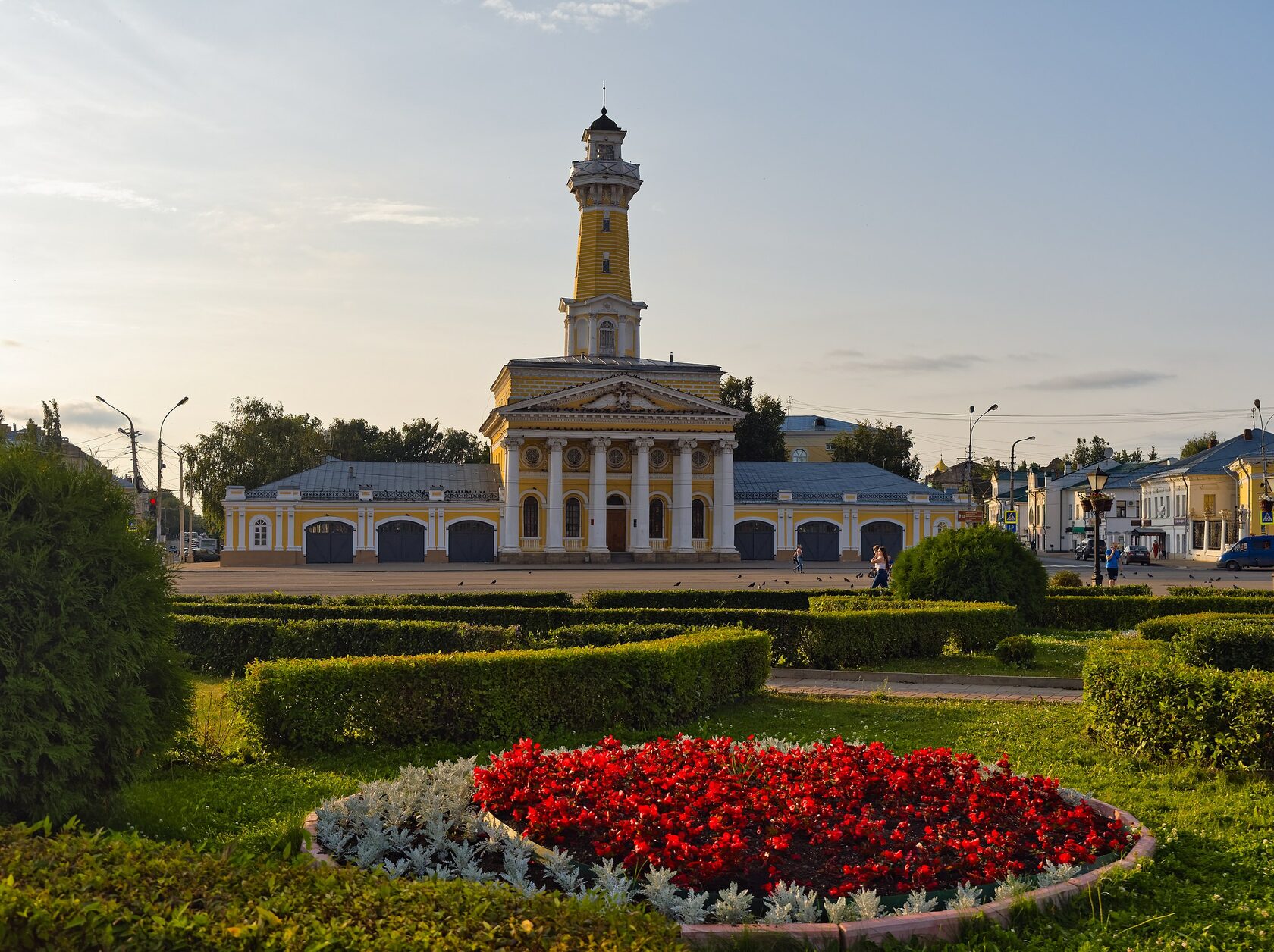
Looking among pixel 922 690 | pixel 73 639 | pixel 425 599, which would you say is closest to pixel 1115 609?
pixel 922 690

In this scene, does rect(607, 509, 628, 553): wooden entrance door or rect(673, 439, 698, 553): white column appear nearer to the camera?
rect(673, 439, 698, 553): white column

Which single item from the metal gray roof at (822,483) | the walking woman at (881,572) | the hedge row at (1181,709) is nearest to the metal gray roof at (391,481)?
the metal gray roof at (822,483)

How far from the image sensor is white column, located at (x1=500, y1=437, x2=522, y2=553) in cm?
6188

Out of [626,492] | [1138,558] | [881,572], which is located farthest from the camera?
[626,492]

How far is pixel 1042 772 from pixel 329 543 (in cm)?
5557

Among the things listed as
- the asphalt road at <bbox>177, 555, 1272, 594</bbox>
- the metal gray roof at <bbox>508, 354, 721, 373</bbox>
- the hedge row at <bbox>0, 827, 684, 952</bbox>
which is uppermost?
the metal gray roof at <bbox>508, 354, 721, 373</bbox>

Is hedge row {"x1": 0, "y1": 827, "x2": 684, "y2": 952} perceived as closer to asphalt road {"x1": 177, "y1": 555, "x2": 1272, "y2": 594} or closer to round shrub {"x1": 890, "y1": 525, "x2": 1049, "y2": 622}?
round shrub {"x1": 890, "y1": 525, "x2": 1049, "y2": 622}

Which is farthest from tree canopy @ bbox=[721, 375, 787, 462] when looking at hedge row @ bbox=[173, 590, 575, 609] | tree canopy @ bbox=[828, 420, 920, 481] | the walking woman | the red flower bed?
the red flower bed

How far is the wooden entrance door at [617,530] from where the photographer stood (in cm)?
6462

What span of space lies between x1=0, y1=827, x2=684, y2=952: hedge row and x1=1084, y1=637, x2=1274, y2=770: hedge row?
6.36 meters

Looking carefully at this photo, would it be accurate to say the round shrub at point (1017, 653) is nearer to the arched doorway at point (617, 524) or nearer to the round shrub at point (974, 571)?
the round shrub at point (974, 571)

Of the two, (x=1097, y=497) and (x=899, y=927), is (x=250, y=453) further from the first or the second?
(x=899, y=927)

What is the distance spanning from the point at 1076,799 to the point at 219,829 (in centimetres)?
559

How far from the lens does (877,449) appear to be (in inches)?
3425
